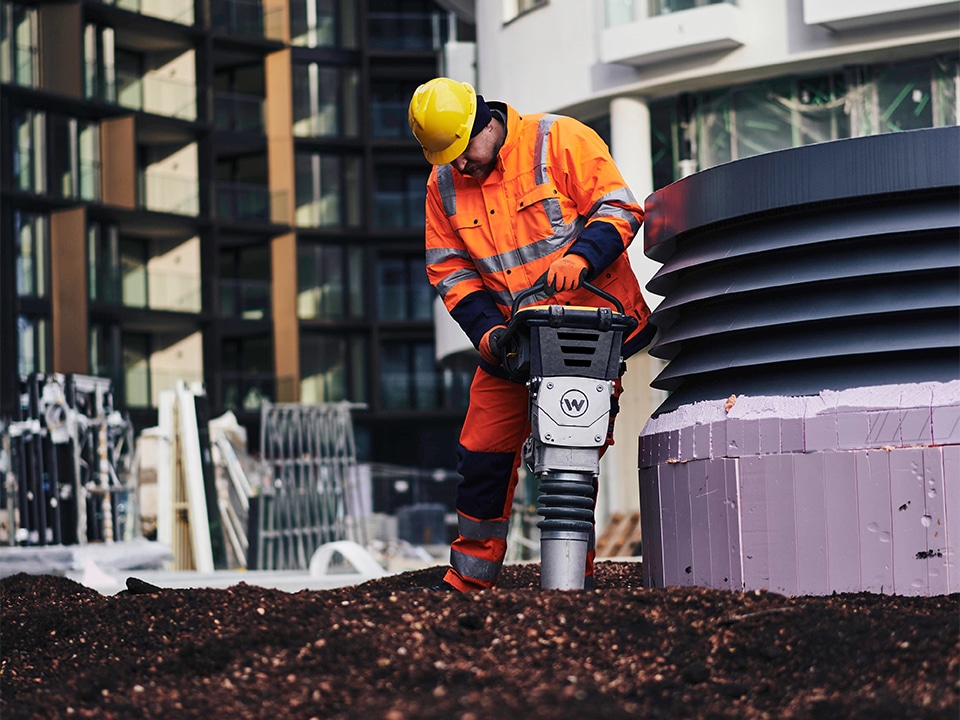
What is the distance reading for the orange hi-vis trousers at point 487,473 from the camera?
4820 millimetres

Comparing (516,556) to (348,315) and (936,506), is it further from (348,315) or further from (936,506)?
(348,315)

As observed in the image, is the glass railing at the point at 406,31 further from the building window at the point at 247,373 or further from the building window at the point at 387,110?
the building window at the point at 247,373

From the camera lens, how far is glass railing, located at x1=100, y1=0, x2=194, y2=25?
4412 centimetres

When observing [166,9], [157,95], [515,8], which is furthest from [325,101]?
[515,8]

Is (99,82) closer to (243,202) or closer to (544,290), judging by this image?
(243,202)

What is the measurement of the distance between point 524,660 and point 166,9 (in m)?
44.7

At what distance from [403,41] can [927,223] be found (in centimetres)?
4728

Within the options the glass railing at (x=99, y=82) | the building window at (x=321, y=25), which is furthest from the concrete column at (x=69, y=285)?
the building window at (x=321, y=25)

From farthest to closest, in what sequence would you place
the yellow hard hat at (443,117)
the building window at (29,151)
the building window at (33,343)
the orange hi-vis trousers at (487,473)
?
the building window at (29,151), the building window at (33,343), the orange hi-vis trousers at (487,473), the yellow hard hat at (443,117)

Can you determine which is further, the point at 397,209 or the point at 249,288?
the point at 397,209

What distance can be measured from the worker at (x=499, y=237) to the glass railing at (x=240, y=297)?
138ft

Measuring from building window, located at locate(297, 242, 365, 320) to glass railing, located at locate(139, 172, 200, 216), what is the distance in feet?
14.2

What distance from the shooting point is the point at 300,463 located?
19.4 m

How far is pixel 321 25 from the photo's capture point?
49.3 m
